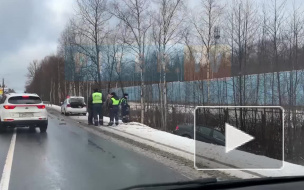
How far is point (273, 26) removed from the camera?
56.6 feet

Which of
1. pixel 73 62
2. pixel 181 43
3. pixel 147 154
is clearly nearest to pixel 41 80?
pixel 73 62

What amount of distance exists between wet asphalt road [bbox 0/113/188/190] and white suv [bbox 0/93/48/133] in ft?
12.4

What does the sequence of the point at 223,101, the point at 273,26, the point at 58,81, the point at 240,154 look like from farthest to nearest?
1. the point at 58,81
2. the point at 223,101
3. the point at 273,26
4. the point at 240,154

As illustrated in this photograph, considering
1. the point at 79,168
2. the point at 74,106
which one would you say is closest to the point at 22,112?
the point at 79,168

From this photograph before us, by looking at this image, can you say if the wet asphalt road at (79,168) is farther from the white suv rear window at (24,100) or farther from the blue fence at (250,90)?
the blue fence at (250,90)

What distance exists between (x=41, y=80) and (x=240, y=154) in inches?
3126

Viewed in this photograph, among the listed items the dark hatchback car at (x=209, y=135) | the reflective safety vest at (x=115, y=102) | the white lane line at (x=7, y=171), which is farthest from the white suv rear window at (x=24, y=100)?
the dark hatchback car at (x=209, y=135)

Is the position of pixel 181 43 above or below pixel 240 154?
above

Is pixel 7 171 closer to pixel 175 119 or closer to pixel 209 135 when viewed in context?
pixel 209 135

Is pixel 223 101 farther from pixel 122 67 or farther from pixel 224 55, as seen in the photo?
pixel 122 67

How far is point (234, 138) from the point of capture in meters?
7.29

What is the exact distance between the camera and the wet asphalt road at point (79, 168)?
6133 millimetres

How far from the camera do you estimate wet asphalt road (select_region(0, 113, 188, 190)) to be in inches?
241

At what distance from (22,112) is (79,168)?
8.45 meters
